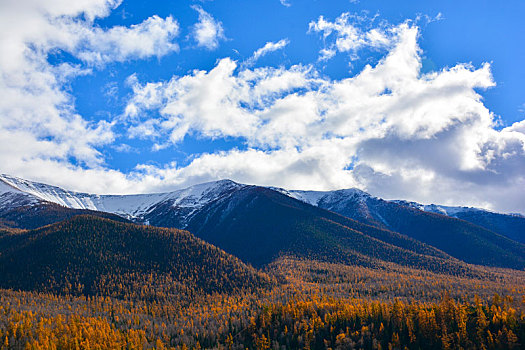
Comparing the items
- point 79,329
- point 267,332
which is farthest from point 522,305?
point 79,329

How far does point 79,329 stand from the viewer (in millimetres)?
194000

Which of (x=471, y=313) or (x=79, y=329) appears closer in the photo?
(x=471, y=313)

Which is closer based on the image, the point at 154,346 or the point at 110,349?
the point at 110,349

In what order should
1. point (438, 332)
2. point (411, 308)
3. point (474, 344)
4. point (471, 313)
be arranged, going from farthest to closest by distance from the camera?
1. point (411, 308)
2. point (471, 313)
3. point (438, 332)
4. point (474, 344)

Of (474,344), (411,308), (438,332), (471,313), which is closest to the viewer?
(474,344)

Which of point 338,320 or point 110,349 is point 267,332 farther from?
point 110,349

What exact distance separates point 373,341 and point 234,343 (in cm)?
7438

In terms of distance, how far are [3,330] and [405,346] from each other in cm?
19912

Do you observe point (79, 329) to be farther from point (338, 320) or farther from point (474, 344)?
point (474, 344)

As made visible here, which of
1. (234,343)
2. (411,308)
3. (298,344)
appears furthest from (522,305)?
(234,343)

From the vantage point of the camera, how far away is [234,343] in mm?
194125

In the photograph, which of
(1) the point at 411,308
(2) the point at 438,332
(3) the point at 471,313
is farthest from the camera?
(1) the point at 411,308

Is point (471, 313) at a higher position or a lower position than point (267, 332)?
higher

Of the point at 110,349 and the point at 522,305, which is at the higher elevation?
the point at 522,305
